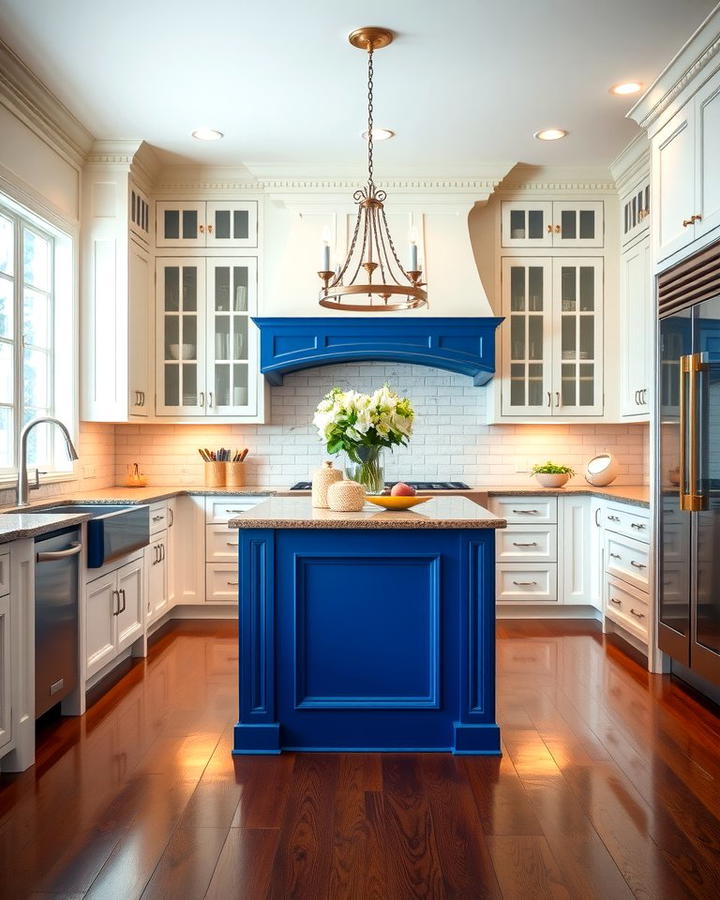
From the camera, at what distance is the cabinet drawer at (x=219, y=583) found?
201 inches

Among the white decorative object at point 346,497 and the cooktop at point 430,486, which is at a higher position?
the white decorative object at point 346,497

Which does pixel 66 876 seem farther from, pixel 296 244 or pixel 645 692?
pixel 296 244

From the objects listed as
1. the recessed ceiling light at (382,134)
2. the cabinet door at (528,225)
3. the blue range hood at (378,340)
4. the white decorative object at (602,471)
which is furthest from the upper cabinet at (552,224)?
the white decorative object at (602,471)

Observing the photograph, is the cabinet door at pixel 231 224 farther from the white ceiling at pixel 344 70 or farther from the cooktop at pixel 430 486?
the cooktop at pixel 430 486

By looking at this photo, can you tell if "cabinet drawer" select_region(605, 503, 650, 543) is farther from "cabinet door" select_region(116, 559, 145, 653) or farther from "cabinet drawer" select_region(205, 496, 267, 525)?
"cabinet door" select_region(116, 559, 145, 653)

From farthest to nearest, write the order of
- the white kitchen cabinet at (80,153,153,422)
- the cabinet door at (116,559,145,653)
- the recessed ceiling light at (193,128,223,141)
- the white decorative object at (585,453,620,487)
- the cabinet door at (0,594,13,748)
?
1. the white decorative object at (585,453,620,487)
2. the white kitchen cabinet at (80,153,153,422)
3. the recessed ceiling light at (193,128,223,141)
4. the cabinet door at (116,559,145,653)
5. the cabinet door at (0,594,13,748)

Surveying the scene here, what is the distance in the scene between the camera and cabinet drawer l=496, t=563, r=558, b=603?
16.9 feet

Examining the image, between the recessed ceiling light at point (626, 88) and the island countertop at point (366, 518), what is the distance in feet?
8.14

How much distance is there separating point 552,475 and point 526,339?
961 mm

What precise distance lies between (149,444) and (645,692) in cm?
370

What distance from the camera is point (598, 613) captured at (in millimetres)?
5129

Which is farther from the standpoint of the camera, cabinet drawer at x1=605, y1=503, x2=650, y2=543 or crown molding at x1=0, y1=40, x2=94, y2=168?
cabinet drawer at x1=605, y1=503, x2=650, y2=543

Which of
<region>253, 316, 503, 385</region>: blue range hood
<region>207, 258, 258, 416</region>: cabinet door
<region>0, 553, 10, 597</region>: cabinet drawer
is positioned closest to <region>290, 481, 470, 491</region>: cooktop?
<region>207, 258, 258, 416</region>: cabinet door

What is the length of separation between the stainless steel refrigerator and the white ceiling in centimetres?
117
